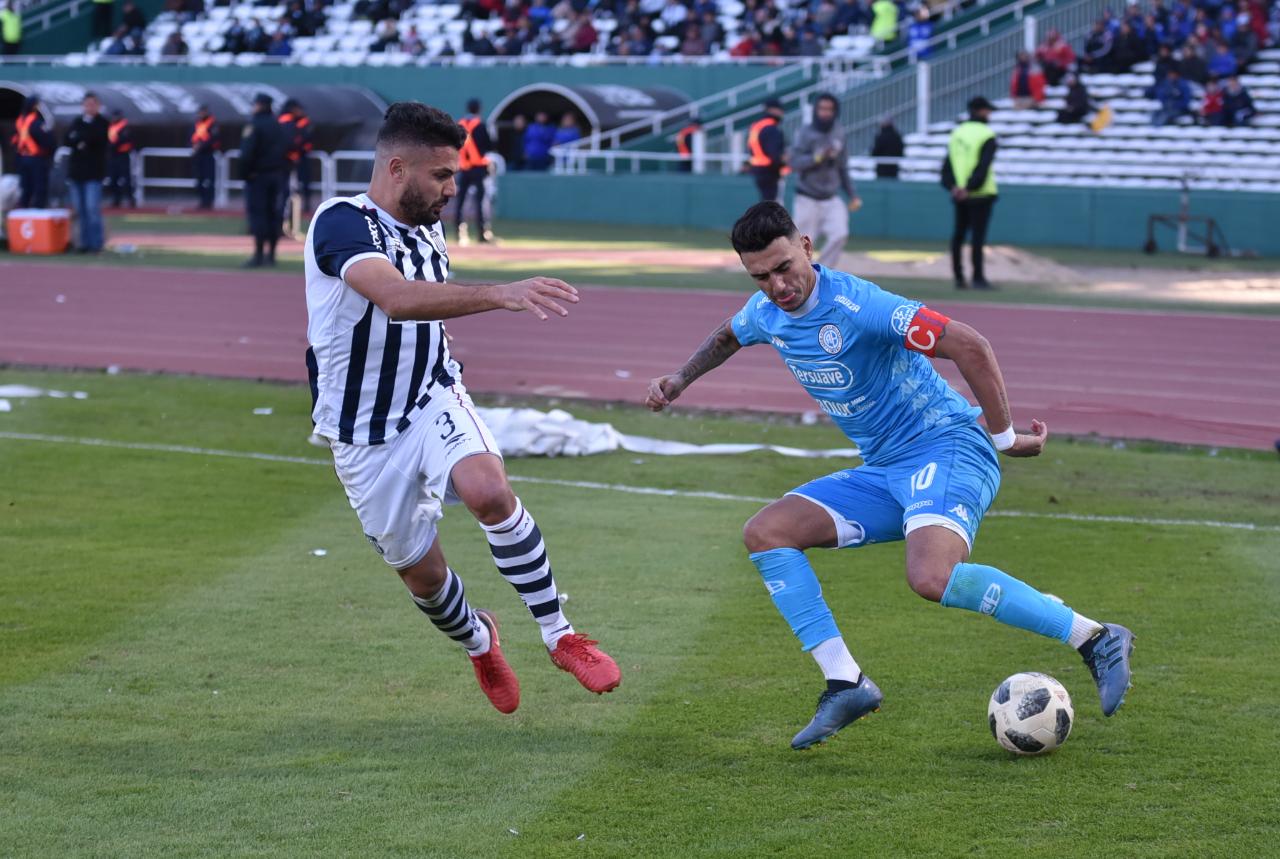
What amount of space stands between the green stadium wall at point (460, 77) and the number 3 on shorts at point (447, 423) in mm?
29565

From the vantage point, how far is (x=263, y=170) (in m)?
22.4

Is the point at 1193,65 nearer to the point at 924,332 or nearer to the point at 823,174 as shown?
the point at 823,174

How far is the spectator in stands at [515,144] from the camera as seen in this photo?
35125mm

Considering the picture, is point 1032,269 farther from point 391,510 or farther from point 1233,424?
point 391,510

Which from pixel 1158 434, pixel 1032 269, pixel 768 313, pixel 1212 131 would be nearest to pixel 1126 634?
pixel 768 313

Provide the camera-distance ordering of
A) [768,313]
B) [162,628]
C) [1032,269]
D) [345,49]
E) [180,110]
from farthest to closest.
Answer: [345,49] < [180,110] < [1032,269] < [162,628] < [768,313]

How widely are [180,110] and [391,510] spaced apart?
31227mm

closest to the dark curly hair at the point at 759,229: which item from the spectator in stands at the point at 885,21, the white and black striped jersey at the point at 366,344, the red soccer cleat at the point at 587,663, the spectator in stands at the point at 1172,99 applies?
the white and black striped jersey at the point at 366,344

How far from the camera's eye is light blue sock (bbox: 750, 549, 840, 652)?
5.59 meters

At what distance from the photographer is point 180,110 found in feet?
115

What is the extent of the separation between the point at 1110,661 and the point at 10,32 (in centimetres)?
4435

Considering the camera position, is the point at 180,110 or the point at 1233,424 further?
the point at 180,110

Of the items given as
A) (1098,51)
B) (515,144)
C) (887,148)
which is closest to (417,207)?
(887,148)

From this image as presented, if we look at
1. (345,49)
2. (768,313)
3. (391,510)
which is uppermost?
(345,49)
